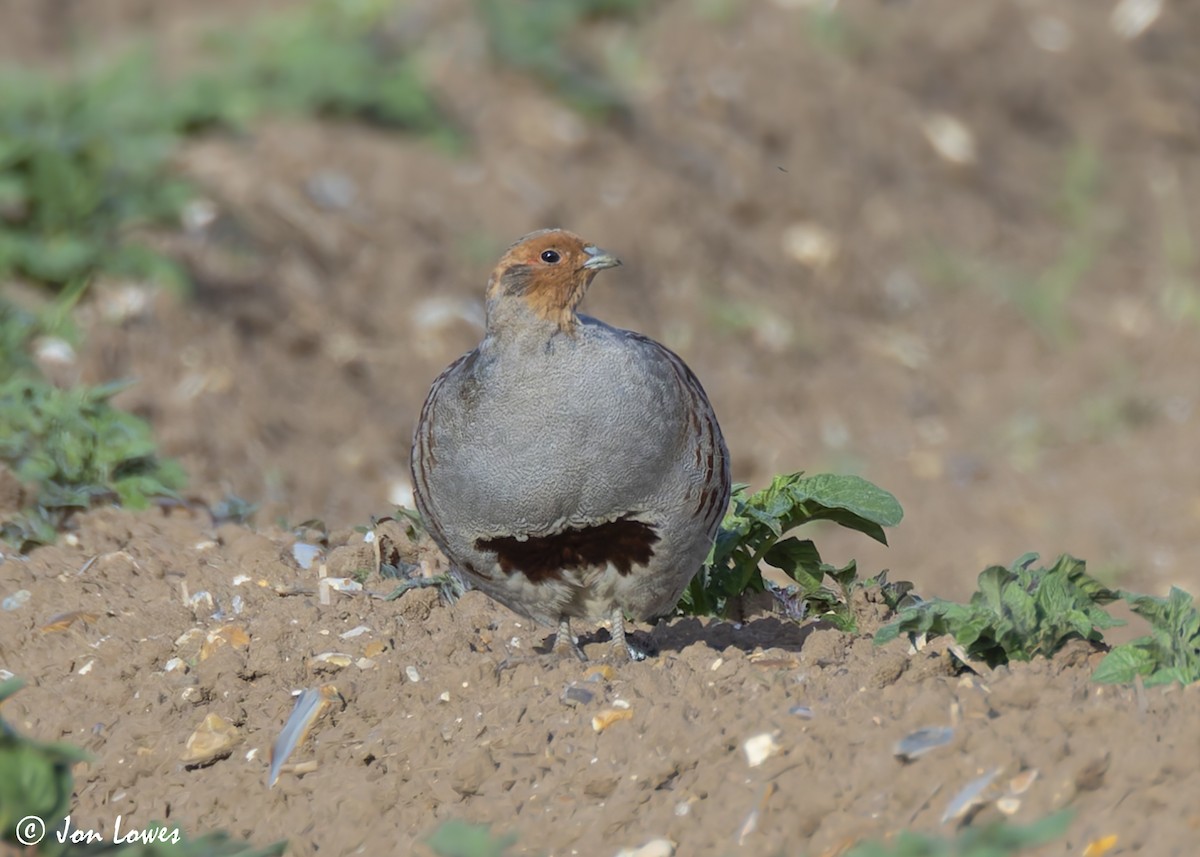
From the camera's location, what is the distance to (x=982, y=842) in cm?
282

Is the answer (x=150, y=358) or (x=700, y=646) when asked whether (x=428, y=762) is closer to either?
(x=700, y=646)

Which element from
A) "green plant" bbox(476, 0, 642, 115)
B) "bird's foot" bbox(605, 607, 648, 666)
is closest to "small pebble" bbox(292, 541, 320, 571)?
"bird's foot" bbox(605, 607, 648, 666)

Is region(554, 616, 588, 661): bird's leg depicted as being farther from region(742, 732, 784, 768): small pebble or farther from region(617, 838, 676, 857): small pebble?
region(617, 838, 676, 857): small pebble

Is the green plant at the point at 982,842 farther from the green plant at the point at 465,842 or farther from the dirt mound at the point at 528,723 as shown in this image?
the green plant at the point at 465,842

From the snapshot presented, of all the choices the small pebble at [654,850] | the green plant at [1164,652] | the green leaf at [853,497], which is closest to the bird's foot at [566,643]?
the green leaf at [853,497]

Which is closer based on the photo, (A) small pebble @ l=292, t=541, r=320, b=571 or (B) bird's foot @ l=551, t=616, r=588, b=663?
(B) bird's foot @ l=551, t=616, r=588, b=663

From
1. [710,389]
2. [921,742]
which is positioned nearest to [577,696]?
[921,742]

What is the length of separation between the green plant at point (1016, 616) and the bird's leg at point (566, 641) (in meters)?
0.79

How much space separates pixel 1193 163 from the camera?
10867 millimetres

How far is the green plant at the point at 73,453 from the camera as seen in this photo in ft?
17.8

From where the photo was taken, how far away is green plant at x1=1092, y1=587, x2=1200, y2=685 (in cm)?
357

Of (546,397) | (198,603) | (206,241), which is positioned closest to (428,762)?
(546,397)

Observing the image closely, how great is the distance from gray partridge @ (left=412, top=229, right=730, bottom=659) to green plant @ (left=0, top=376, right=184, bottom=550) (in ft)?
5.39

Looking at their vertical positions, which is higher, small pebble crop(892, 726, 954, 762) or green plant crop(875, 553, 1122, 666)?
green plant crop(875, 553, 1122, 666)
